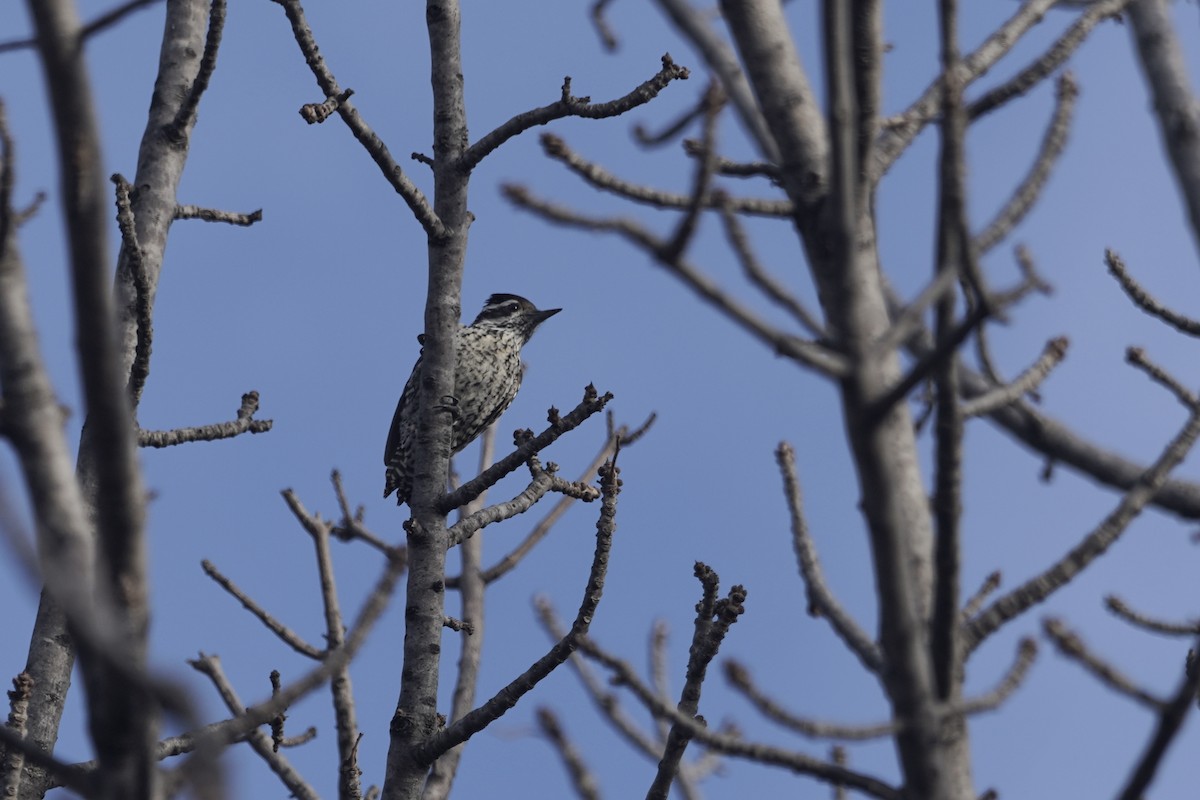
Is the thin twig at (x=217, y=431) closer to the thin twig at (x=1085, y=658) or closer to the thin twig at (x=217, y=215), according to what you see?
the thin twig at (x=217, y=215)

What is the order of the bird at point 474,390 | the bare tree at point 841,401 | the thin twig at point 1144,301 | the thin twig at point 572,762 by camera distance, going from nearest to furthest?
1. the bare tree at point 841,401
2. the thin twig at point 572,762
3. the thin twig at point 1144,301
4. the bird at point 474,390

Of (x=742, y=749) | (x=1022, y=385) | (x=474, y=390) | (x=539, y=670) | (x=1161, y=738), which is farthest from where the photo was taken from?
(x=474, y=390)

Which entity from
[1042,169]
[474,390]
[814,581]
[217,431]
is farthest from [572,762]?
[474,390]

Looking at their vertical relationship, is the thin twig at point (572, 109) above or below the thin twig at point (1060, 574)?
above

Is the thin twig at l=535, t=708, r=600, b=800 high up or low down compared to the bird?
down

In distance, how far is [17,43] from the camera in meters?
2.01

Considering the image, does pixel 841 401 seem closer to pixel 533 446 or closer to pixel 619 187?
pixel 619 187

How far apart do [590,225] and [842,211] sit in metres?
0.35

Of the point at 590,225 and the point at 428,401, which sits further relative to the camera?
the point at 428,401

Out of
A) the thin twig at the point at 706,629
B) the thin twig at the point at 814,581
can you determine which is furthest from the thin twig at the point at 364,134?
the thin twig at the point at 814,581

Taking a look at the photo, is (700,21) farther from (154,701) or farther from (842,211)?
(154,701)

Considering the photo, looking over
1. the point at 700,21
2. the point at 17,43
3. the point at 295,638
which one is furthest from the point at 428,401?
the point at 17,43

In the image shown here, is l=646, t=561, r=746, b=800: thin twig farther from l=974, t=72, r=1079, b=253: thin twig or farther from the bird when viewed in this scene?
the bird

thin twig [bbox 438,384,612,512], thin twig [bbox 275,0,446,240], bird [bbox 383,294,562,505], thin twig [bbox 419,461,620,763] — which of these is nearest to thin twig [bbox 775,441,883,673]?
thin twig [bbox 419,461,620,763]
